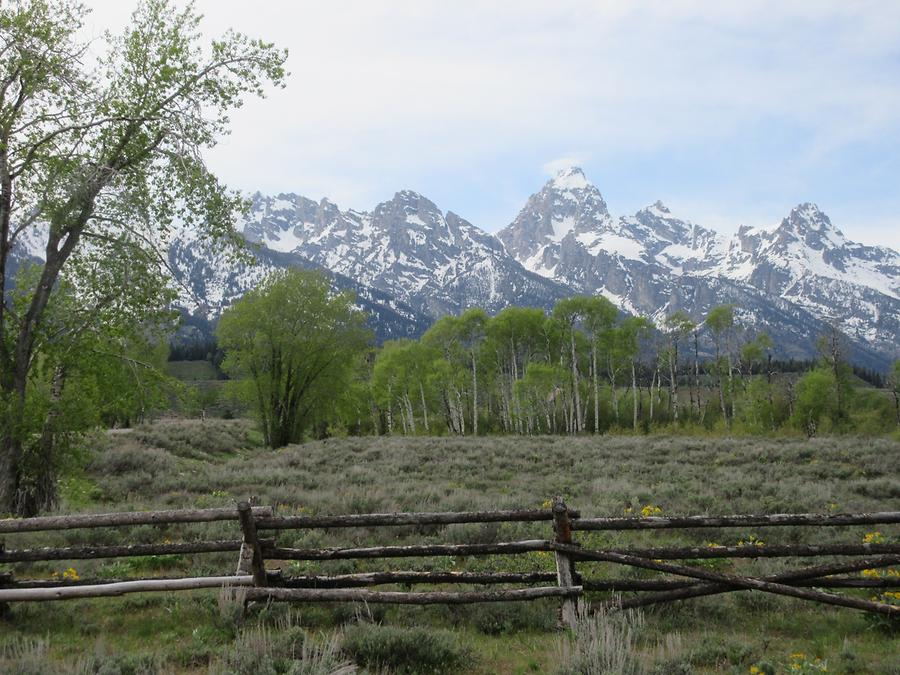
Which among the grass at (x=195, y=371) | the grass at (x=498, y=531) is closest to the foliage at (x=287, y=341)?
the grass at (x=498, y=531)

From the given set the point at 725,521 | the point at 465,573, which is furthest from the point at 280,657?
the point at 725,521

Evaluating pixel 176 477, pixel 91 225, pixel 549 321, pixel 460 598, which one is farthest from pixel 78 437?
pixel 549 321

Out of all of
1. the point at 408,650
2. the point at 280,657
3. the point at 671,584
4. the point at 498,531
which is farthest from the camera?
the point at 498,531

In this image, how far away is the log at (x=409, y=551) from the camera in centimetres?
722

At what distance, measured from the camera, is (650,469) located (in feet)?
62.3

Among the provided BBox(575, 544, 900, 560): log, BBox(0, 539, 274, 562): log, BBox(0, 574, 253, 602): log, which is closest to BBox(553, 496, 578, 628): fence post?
BBox(575, 544, 900, 560): log

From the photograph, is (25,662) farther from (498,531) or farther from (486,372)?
(486,372)

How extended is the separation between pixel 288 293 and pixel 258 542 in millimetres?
28128

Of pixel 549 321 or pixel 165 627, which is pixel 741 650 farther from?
pixel 549 321

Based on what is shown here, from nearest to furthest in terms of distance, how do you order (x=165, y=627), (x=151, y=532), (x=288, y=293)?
1. (x=165, y=627)
2. (x=151, y=532)
3. (x=288, y=293)

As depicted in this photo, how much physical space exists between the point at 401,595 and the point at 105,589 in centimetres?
336

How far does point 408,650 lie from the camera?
223 inches

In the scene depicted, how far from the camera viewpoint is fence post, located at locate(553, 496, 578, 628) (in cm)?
677

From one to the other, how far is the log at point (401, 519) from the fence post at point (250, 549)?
0.17 meters
